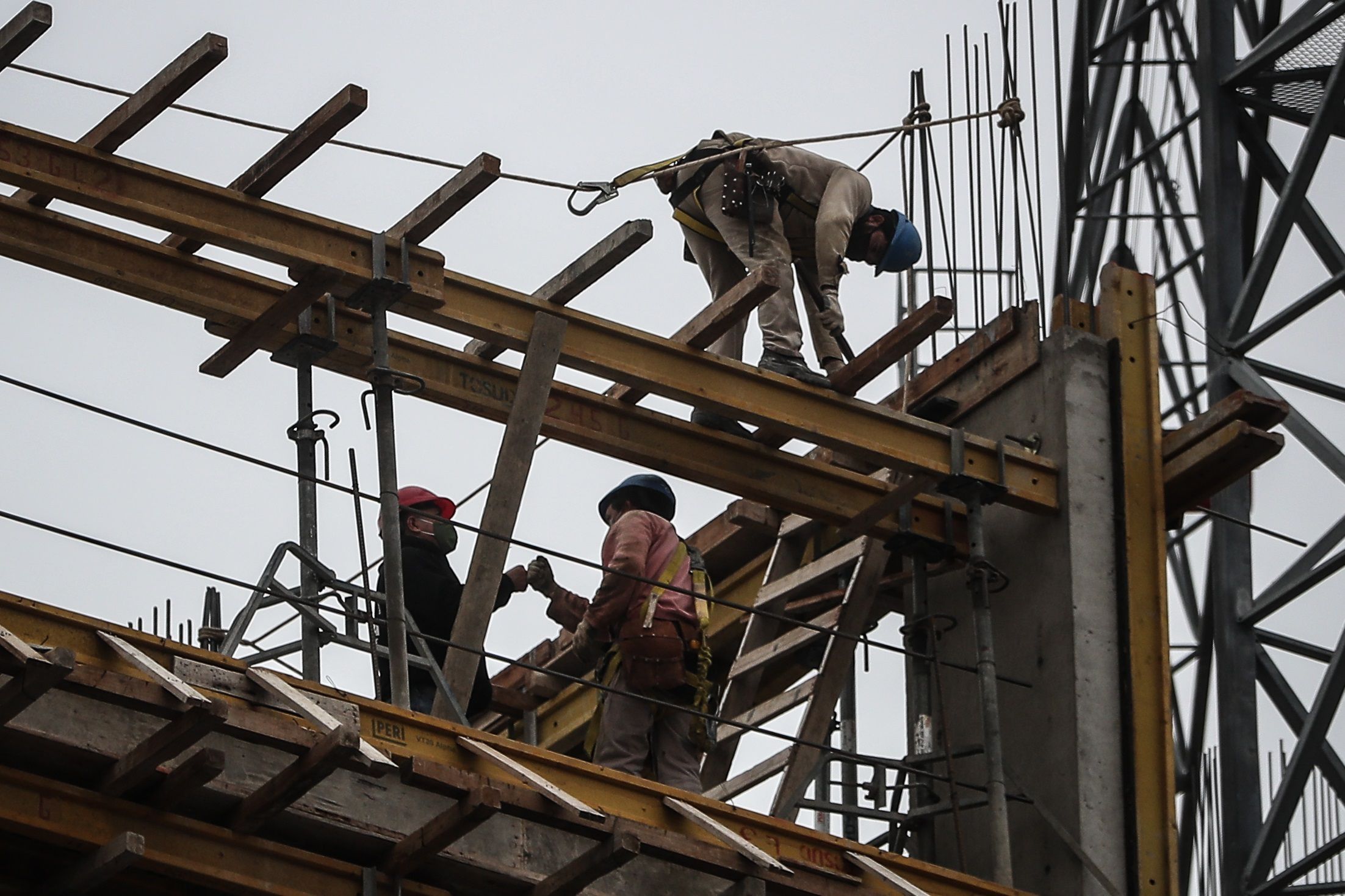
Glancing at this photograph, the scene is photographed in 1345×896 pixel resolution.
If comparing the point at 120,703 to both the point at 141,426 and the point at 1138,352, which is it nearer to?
the point at 141,426

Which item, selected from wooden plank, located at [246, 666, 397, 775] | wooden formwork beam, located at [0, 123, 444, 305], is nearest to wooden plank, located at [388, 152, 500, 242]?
wooden formwork beam, located at [0, 123, 444, 305]

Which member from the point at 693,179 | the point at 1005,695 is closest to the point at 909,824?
the point at 1005,695

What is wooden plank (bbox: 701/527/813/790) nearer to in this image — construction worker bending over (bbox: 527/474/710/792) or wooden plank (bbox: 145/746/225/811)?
construction worker bending over (bbox: 527/474/710/792)

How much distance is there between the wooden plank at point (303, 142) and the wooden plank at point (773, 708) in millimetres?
4332

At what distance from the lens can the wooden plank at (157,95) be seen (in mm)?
11938

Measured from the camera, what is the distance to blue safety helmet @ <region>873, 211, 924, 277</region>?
15.5 meters

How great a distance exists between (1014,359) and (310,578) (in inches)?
201

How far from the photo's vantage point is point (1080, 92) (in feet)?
61.8

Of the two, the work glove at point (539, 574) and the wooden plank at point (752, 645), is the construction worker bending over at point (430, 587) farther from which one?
the wooden plank at point (752, 645)

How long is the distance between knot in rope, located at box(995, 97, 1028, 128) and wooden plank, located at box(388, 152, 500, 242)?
195 inches

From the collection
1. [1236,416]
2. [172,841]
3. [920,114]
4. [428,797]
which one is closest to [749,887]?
[428,797]

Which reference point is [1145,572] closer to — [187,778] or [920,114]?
A: [920,114]

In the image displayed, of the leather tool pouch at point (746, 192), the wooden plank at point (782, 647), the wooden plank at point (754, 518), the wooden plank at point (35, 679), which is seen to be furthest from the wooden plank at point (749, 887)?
the wooden plank at point (754, 518)

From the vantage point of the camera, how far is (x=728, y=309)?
13594 millimetres
